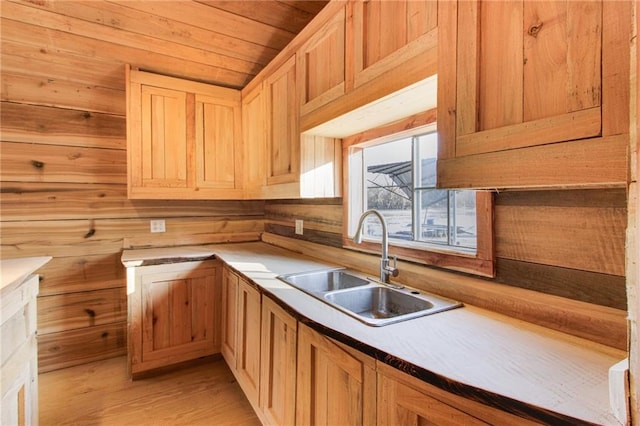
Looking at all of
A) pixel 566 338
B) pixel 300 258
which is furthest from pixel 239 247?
pixel 566 338

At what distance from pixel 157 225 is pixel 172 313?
2.58 ft

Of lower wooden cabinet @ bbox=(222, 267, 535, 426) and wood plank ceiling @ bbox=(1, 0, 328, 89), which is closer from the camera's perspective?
lower wooden cabinet @ bbox=(222, 267, 535, 426)

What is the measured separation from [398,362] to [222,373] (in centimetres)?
189

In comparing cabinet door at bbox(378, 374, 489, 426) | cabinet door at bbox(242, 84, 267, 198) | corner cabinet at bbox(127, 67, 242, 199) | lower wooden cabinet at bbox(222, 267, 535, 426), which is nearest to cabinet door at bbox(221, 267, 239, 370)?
lower wooden cabinet at bbox(222, 267, 535, 426)

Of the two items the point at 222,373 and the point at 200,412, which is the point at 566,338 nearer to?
the point at 200,412

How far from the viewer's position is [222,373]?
2.27 m

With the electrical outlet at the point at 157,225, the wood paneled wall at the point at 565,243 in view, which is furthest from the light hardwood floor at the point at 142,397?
the wood paneled wall at the point at 565,243

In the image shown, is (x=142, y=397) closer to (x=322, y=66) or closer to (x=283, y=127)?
(x=283, y=127)

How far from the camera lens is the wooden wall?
85.1 inches

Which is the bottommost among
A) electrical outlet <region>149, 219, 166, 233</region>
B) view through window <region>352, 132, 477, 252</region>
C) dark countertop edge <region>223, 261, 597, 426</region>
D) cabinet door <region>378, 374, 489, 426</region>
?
cabinet door <region>378, 374, 489, 426</region>

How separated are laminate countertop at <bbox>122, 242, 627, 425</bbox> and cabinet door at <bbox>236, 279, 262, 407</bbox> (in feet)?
1.67

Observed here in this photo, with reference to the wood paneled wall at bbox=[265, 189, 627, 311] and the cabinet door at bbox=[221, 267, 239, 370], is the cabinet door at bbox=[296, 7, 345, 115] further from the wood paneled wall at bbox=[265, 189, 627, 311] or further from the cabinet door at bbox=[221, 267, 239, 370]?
the cabinet door at bbox=[221, 267, 239, 370]

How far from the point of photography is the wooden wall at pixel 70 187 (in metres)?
2.16

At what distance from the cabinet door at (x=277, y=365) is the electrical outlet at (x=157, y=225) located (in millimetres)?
1524
